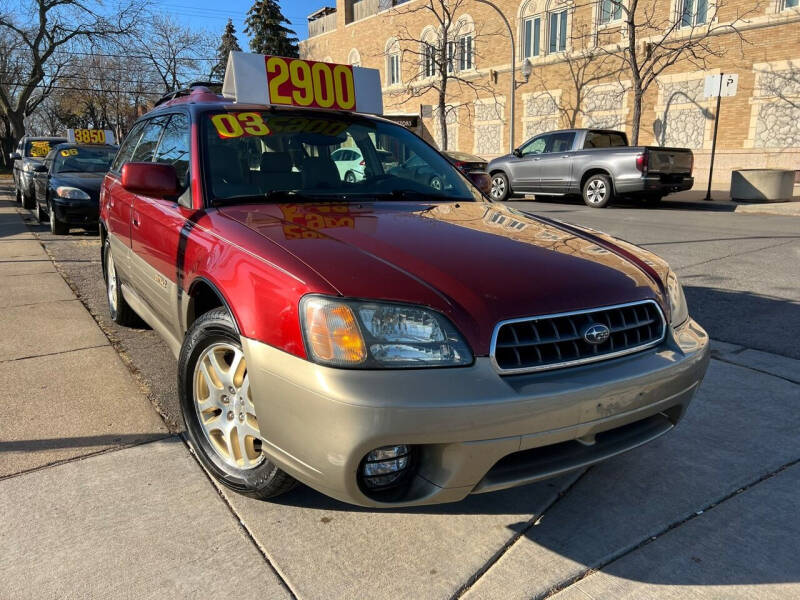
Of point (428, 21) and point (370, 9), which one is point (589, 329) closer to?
point (428, 21)

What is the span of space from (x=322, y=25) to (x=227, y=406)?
4178 cm

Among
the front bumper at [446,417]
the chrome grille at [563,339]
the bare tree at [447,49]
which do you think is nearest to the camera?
the front bumper at [446,417]

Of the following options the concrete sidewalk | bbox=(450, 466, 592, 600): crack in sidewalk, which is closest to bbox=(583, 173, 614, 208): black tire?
the concrete sidewalk

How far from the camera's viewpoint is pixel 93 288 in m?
6.22

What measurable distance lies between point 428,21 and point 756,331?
2952 centimetres

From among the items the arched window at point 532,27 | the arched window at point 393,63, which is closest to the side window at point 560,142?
the arched window at point 532,27

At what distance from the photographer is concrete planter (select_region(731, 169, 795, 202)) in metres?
13.7

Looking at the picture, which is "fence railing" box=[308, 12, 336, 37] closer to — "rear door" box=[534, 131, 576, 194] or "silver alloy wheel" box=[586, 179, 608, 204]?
"rear door" box=[534, 131, 576, 194]

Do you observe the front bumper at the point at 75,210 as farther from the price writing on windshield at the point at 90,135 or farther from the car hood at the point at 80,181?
the price writing on windshield at the point at 90,135

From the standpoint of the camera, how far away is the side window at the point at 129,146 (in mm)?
4543

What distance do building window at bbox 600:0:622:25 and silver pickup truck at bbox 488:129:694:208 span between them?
1055 cm

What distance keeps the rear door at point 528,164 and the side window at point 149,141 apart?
1186cm

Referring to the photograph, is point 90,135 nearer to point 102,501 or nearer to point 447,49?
point 102,501

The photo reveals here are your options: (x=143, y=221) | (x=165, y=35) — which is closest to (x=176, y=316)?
(x=143, y=221)
